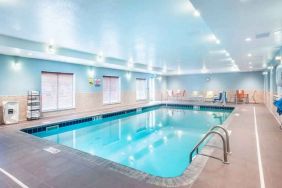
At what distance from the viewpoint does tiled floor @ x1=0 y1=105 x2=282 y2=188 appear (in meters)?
2.34

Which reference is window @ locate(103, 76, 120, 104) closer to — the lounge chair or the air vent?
the air vent

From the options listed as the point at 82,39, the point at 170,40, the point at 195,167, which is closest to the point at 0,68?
the point at 82,39

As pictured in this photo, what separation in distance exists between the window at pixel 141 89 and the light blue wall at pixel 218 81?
12.2ft

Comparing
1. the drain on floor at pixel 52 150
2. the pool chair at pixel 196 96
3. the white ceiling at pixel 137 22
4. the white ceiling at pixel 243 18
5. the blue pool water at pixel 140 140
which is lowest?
the blue pool water at pixel 140 140

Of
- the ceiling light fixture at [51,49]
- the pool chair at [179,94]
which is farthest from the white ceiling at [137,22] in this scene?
the pool chair at [179,94]

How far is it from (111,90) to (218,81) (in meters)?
8.97

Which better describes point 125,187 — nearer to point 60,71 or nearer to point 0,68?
point 0,68

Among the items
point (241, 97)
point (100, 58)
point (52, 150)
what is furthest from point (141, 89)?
point (52, 150)

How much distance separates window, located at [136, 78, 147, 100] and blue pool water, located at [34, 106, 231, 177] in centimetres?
537

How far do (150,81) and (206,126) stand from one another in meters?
8.36

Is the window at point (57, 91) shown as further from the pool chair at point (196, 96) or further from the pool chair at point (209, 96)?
the pool chair at point (196, 96)

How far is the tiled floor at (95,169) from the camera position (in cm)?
234

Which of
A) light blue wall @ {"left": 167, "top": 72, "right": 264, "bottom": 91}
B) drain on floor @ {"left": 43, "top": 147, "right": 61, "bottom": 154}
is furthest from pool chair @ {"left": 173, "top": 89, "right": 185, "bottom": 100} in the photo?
drain on floor @ {"left": 43, "top": 147, "right": 61, "bottom": 154}

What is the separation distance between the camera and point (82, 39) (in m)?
5.19
